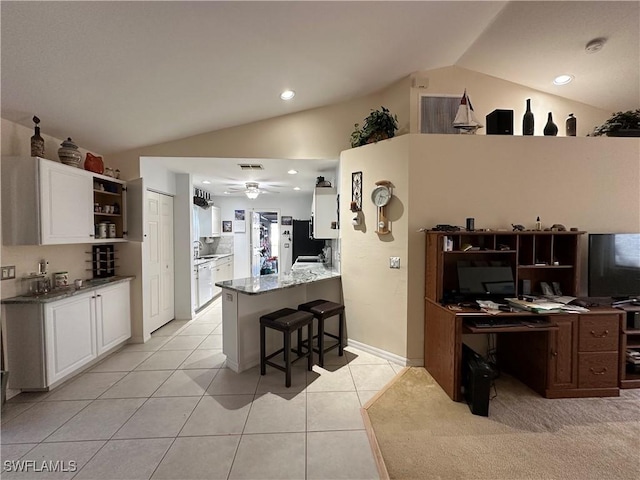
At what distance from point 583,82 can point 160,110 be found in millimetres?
4683

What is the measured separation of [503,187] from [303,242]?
418cm

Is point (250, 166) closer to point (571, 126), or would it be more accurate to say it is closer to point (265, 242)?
point (571, 126)

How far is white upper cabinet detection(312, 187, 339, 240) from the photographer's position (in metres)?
3.91

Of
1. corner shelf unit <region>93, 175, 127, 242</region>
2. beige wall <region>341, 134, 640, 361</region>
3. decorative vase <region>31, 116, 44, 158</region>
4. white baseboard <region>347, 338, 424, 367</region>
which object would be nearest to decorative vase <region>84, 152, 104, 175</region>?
corner shelf unit <region>93, 175, 127, 242</region>

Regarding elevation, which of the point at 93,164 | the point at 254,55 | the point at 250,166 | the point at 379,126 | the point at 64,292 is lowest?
the point at 64,292

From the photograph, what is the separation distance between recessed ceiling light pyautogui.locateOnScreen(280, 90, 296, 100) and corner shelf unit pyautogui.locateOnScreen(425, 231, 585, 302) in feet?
7.14

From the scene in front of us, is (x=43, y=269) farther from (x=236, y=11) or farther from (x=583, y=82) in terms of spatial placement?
(x=583, y=82)

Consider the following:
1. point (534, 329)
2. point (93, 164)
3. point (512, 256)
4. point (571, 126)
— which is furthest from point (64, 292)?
point (571, 126)

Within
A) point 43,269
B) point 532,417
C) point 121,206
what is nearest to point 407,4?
point 532,417

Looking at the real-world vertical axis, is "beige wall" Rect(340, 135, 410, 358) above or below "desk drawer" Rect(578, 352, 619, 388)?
above

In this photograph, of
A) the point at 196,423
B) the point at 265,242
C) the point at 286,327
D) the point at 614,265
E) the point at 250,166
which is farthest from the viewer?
the point at 265,242

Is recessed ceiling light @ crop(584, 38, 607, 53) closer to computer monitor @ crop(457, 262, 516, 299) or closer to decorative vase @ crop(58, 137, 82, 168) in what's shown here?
computer monitor @ crop(457, 262, 516, 299)

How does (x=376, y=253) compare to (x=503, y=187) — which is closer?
(x=503, y=187)

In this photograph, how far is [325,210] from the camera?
3.92m
